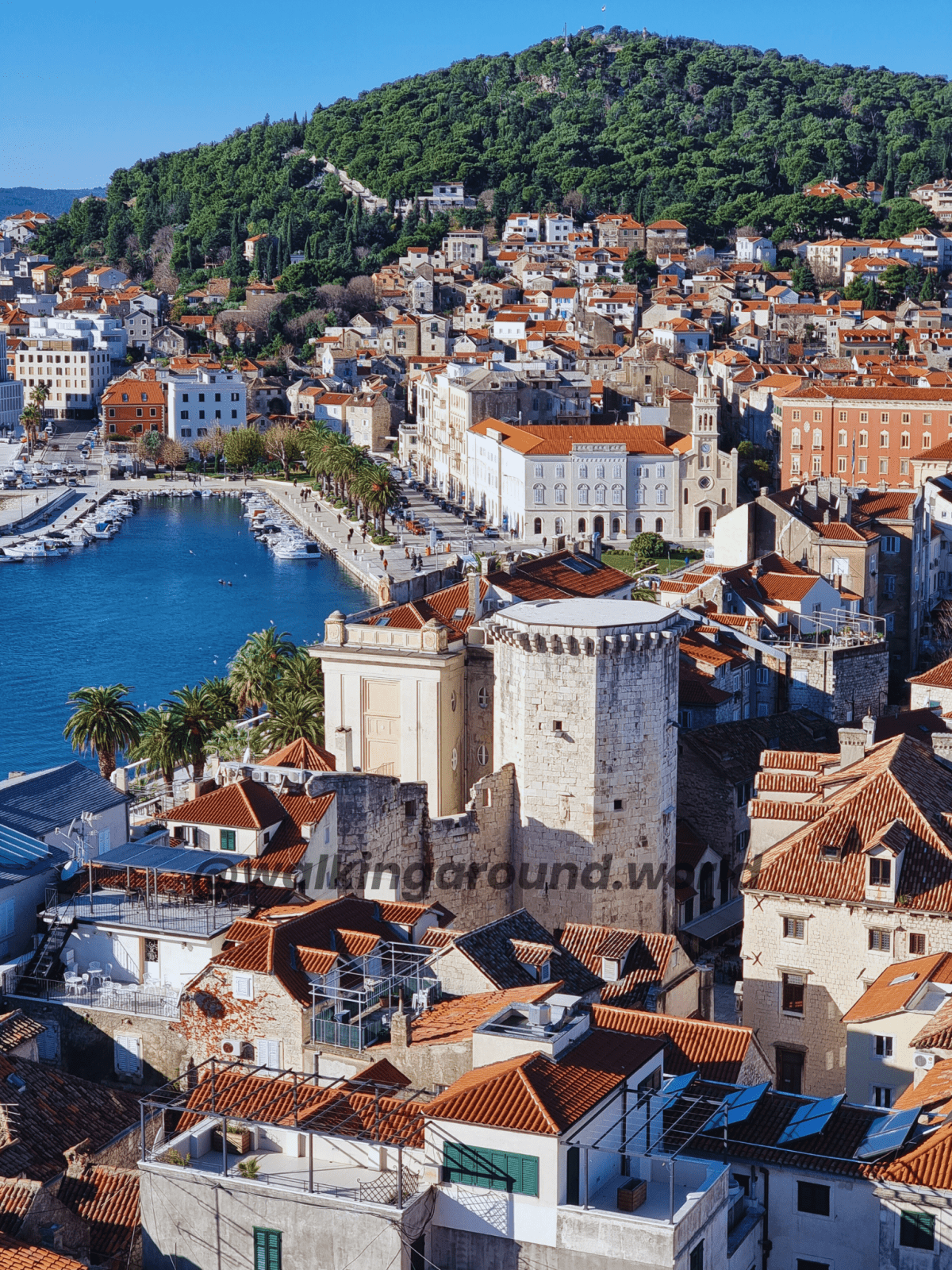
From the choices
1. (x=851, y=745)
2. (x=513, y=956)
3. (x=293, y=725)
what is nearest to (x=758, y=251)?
(x=293, y=725)

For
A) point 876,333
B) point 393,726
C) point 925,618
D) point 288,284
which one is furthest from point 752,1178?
point 288,284

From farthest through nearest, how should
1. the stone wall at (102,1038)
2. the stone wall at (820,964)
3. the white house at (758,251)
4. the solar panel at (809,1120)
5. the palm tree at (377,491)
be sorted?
the white house at (758,251)
the palm tree at (377,491)
the stone wall at (820,964)
the stone wall at (102,1038)
the solar panel at (809,1120)

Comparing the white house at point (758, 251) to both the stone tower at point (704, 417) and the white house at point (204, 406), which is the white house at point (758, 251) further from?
the stone tower at point (704, 417)

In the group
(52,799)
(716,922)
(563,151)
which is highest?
(563,151)

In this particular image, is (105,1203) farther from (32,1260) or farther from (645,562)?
(645,562)

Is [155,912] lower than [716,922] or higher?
higher

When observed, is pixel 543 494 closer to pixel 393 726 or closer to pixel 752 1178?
pixel 393 726

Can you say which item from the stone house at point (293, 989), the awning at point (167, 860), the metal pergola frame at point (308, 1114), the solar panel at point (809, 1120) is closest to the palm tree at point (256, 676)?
the awning at point (167, 860)
